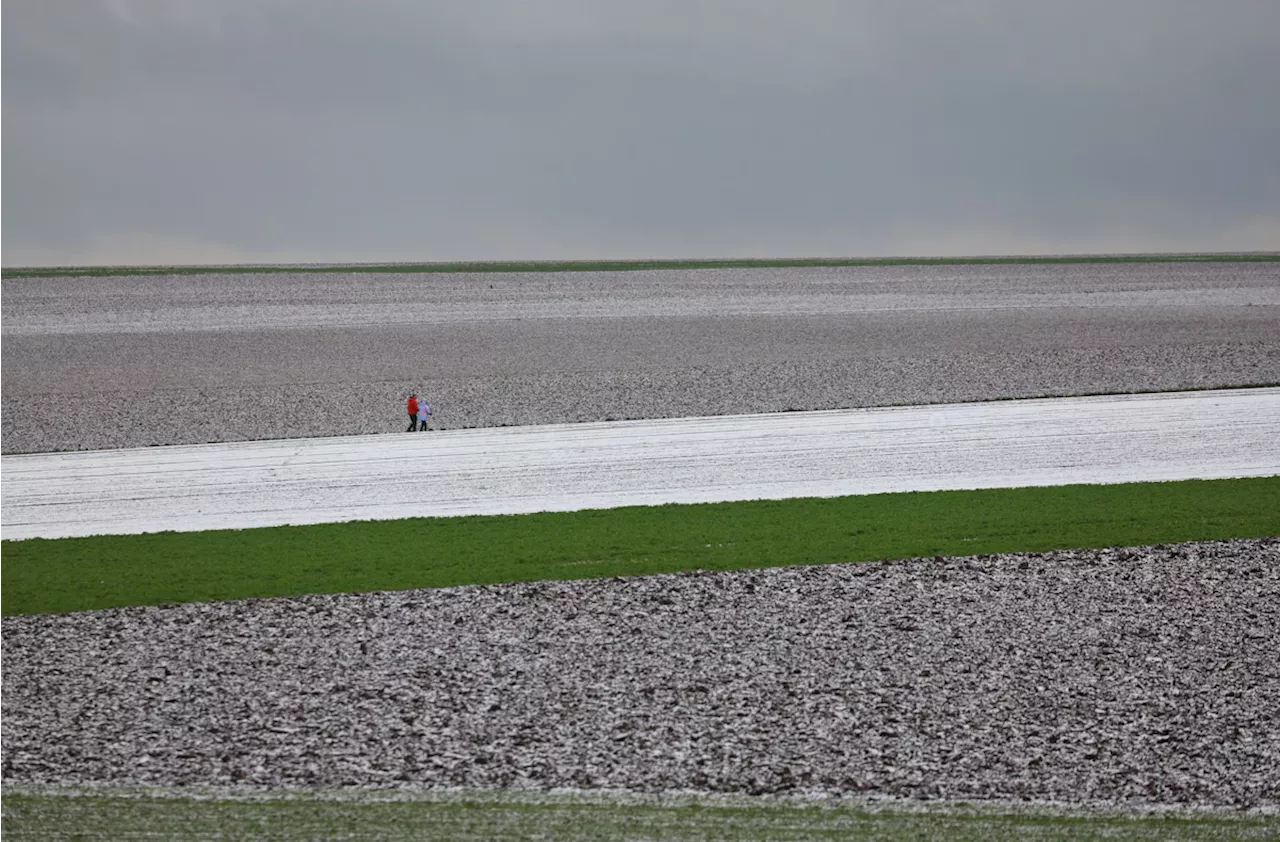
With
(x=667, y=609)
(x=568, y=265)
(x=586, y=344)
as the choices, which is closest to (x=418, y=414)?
(x=667, y=609)

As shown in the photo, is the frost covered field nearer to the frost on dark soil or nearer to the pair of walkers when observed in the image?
the frost on dark soil

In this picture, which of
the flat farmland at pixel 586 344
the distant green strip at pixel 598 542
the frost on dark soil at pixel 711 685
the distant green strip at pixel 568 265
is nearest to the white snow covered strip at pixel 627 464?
the distant green strip at pixel 598 542

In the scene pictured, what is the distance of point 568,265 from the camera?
212 ft

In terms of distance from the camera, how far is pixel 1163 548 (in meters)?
17.0

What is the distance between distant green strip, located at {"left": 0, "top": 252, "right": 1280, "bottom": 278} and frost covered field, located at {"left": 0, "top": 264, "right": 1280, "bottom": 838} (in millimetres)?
19953

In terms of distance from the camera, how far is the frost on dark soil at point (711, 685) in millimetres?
10883

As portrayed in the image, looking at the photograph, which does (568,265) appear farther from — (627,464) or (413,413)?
(627,464)

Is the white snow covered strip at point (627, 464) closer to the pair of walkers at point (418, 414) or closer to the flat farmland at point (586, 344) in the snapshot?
the pair of walkers at point (418, 414)

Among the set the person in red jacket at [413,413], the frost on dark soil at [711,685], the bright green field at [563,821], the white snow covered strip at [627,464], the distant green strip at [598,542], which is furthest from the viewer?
the person in red jacket at [413,413]

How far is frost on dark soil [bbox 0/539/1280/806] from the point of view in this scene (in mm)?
10883

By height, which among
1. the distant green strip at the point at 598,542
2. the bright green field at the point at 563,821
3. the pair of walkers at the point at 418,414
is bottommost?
the bright green field at the point at 563,821

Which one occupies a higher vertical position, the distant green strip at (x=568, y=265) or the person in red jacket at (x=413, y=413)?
the distant green strip at (x=568, y=265)

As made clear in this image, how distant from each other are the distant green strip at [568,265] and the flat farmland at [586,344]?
7.02 ft

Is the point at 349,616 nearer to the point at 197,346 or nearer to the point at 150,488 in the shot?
the point at 150,488
